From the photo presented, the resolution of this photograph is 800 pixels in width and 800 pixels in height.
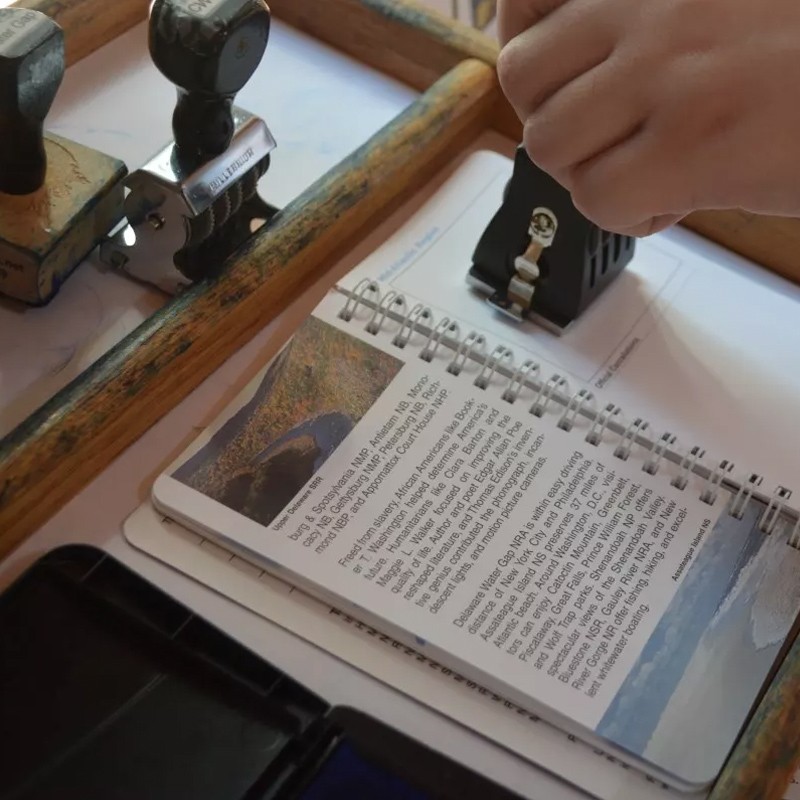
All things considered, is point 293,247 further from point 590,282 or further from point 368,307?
point 590,282

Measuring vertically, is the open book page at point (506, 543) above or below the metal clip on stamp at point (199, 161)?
below

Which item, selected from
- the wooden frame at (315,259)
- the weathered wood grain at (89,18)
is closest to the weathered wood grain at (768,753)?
the wooden frame at (315,259)

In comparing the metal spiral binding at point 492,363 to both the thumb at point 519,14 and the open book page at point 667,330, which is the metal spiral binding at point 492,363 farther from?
the thumb at point 519,14

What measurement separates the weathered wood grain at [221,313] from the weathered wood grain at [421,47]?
2cm

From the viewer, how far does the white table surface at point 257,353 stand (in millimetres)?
447

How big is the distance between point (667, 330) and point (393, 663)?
265mm

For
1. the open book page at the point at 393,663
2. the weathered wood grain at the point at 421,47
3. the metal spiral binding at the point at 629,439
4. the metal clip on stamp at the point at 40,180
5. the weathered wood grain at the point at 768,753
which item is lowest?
the open book page at the point at 393,663

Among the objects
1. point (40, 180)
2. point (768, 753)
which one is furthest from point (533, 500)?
point (40, 180)

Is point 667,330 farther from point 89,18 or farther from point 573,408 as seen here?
point 89,18

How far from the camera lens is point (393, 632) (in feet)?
1.53

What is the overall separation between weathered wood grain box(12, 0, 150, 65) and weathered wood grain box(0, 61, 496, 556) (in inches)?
7.6

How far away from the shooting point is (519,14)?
453mm

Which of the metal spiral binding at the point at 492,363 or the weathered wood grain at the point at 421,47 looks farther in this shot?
the weathered wood grain at the point at 421,47

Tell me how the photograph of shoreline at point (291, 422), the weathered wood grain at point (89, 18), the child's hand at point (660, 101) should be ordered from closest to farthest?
the child's hand at point (660, 101)
the photograph of shoreline at point (291, 422)
the weathered wood grain at point (89, 18)
